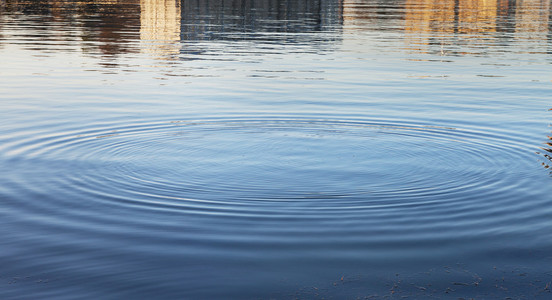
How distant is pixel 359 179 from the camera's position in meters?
12.7

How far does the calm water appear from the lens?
8438 millimetres

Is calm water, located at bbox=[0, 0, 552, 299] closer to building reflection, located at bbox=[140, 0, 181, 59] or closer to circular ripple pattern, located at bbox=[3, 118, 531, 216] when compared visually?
circular ripple pattern, located at bbox=[3, 118, 531, 216]

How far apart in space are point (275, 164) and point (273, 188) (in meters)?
1.72

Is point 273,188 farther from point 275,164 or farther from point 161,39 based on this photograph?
point 161,39

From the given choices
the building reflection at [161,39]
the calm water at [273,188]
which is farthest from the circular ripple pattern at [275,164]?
the building reflection at [161,39]

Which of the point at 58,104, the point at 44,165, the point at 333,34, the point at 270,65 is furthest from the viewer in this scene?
the point at 333,34

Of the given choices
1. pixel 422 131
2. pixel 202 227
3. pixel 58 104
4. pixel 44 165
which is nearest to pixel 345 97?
pixel 422 131

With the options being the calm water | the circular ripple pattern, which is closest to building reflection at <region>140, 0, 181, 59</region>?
the calm water

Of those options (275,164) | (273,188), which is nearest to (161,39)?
(275,164)

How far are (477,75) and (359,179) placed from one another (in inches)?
770

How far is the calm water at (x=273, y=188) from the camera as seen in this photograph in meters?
8.44

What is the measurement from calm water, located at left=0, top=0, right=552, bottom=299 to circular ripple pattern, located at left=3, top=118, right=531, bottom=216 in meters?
0.05

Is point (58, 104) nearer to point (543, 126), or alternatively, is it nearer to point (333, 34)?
point (543, 126)

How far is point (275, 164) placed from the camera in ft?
45.1
